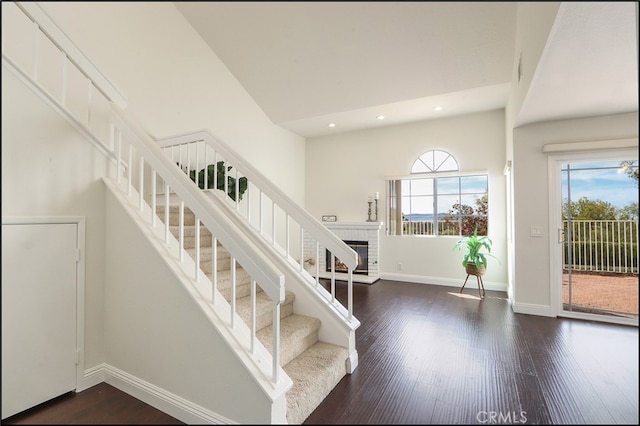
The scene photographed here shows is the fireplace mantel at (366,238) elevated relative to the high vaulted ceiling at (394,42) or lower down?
lower down

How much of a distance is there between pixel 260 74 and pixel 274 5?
0.39m

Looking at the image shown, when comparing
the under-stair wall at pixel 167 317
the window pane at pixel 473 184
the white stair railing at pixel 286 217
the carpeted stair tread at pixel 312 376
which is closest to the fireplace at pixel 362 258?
the window pane at pixel 473 184

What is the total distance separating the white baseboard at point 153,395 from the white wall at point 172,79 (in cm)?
132

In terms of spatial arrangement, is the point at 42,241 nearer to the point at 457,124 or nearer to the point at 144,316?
the point at 144,316

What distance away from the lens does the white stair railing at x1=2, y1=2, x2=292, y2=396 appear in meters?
0.88

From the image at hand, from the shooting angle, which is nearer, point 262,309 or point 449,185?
point 262,309

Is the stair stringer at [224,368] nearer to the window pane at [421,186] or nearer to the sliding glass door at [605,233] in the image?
the sliding glass door at [605,233]

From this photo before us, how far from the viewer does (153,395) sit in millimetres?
1344

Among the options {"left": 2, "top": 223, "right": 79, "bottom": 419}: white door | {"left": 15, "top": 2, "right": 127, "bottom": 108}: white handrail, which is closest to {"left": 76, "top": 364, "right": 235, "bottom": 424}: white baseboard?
{"left": 2, "top": 223, "right": 79, "bottom": 419}: white door

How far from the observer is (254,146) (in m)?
4.94

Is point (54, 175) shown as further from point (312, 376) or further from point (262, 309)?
point (312, 376)

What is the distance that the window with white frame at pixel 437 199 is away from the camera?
482cm

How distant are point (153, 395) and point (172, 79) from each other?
7.75 feet

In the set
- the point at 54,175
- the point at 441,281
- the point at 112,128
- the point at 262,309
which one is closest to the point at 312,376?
the point at 262,309
